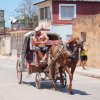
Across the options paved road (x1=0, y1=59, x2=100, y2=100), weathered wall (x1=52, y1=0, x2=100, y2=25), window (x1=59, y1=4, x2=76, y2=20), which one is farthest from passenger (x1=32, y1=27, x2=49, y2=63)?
window (x1=59, y1=4, x2=76, y2=20)

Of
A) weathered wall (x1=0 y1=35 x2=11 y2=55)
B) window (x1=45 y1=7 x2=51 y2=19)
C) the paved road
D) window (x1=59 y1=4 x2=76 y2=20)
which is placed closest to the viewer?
the paved road

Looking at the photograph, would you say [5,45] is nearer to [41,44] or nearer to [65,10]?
[65,10]

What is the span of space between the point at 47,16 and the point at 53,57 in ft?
106

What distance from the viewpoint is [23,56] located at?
774 inches

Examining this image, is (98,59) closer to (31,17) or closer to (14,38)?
(14,38)

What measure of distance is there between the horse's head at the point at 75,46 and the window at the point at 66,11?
3077 centimetres

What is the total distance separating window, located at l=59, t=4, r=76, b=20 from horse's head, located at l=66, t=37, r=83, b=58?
3077 centimetres

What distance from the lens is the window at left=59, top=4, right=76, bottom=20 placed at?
4703 cm

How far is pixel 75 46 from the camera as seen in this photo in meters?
16.1

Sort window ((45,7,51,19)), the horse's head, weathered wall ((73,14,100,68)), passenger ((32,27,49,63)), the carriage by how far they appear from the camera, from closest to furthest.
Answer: the horse's head, passenger ((32,27,49,63)), the carriage, weathered wall ((73,14,100,68)), window ((45,7,51,19))

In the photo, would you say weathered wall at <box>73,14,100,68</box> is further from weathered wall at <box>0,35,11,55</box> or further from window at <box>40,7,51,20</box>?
weathered wall at <box>0,35,11,55</box>

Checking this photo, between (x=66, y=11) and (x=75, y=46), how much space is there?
3117cm

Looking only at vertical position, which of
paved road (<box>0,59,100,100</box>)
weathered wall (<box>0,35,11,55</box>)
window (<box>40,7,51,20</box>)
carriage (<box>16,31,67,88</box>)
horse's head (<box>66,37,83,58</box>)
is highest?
window (<box>40,7,51,20</box>)

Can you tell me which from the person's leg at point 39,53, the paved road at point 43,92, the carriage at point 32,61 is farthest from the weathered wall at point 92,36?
the person's leg at point 39,53
